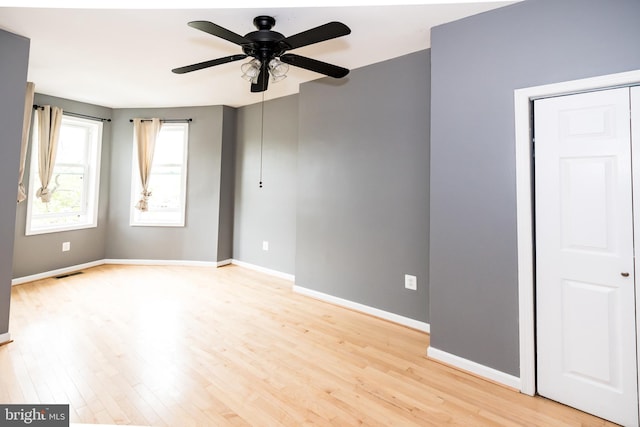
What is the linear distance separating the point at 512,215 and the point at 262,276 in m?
3.47

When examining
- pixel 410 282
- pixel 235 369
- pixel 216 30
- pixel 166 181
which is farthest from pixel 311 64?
pixel 166 181

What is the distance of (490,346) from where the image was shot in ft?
6.91

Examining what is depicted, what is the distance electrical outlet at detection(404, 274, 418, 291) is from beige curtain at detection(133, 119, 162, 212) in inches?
172

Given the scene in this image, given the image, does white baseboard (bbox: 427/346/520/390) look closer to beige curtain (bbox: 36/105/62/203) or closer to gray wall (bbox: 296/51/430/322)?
gray wall (bbox: 296/51/430/322)

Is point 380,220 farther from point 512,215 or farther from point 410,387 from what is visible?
point 410,387

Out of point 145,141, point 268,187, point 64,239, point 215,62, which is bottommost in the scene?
point 64,239

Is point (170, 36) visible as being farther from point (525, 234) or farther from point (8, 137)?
point (525, 234)

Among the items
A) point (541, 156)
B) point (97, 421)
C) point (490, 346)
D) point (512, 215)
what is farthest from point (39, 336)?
point (541, 156)

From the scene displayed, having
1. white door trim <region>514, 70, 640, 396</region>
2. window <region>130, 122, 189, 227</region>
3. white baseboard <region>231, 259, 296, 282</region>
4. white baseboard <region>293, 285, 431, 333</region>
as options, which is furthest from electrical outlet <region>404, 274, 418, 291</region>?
window <region>130, 122, 189, 227</region>

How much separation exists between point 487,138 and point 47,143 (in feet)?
17.6

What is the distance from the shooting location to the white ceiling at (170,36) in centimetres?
223

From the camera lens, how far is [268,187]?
184 inches

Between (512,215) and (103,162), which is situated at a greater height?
(103,162)

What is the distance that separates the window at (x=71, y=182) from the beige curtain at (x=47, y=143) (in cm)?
8
